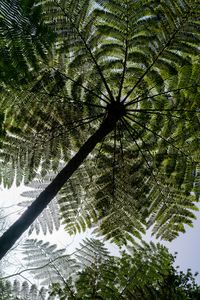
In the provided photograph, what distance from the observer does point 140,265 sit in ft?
12.9

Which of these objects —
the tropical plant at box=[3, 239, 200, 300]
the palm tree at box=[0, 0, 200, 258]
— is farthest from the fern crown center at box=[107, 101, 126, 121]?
the tropical plant at box=[3, 239, 200, 300]

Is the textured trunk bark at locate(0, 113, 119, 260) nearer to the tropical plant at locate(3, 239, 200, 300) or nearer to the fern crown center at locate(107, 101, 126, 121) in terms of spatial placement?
the fern crown center at locate(107, 101, 126, 121)

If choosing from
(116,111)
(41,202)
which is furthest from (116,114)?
(41,202)

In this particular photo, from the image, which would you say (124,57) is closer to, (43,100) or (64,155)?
(43,100)

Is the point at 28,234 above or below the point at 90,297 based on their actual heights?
above

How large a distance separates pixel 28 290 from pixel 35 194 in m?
1.04

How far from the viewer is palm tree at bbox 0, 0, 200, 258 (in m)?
3.46

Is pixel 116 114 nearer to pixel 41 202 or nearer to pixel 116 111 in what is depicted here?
pixel 116 111

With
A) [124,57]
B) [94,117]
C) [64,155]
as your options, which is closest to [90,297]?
[64,155]

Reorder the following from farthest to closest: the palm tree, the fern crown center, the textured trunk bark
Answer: the palm tree < the fern crown center < the textured trunk bark

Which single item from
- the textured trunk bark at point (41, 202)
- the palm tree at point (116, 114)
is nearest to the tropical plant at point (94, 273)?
the palm tree at point (116, 114)

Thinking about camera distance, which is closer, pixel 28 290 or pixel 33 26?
pixel 33 26

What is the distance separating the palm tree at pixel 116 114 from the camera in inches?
136

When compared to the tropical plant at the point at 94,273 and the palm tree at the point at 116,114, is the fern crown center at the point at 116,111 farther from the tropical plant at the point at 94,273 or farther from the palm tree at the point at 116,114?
the tropical plant at the point at 94,273
